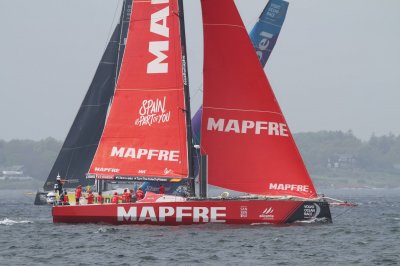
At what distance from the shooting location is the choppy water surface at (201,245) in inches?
1217

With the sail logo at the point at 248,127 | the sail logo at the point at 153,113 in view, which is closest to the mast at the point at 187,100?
the sail logo at the point at 153,113

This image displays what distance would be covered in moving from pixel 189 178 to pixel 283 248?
23.7 feet

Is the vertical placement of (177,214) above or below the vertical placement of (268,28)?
below

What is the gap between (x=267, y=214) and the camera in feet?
126

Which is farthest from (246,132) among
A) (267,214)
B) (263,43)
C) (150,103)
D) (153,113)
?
(263,43)

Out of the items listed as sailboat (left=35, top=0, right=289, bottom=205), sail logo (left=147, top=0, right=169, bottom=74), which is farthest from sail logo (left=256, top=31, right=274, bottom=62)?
sail logo (left=147, top=0, right=169, bottom=74)

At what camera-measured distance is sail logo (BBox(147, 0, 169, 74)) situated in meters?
39.8

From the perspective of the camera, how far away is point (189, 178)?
39.7m

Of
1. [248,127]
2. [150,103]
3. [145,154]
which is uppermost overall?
[150,103]

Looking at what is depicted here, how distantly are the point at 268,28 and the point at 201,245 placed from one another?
22.6 m

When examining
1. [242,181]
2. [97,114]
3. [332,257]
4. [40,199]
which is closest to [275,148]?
[242,181]

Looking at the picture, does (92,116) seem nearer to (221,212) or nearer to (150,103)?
(150,103)

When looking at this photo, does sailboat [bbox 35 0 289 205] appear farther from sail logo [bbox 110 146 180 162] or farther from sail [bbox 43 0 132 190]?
sail logo [bbox 110 146 180 162]

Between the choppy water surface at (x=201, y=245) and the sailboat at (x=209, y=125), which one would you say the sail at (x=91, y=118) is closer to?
the choppy water surface at (x=201, y=245)
